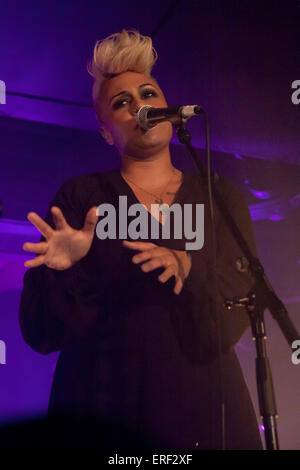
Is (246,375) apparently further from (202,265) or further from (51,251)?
(51,251)

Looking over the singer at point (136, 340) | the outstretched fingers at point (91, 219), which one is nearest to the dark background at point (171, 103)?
the singer at point (136, 340)

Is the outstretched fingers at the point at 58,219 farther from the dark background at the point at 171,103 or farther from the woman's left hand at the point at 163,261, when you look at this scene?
the dark background at the point at 171,103

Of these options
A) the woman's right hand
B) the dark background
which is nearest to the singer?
the woman's right hand

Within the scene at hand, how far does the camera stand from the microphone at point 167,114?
1206mm

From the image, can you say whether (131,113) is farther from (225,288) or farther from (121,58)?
(225,288)

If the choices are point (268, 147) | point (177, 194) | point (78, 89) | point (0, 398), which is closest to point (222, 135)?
point (268, 147)

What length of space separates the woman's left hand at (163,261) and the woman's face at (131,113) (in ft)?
1.56

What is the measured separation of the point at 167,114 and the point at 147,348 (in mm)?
A: 644

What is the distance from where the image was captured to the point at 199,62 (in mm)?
2393

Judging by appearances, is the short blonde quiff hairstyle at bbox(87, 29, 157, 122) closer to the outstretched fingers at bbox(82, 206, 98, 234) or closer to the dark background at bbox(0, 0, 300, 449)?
the dark background at bbox(0, 0, 300, 449)

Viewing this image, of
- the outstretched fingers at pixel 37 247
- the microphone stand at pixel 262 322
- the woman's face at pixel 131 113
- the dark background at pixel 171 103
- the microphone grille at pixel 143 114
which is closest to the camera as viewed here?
Answer: the microphone stand at pixel 262 322

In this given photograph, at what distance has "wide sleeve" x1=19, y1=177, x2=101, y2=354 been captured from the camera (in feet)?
4.42

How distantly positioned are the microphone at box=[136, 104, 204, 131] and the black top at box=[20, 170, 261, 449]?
1.29 feet
